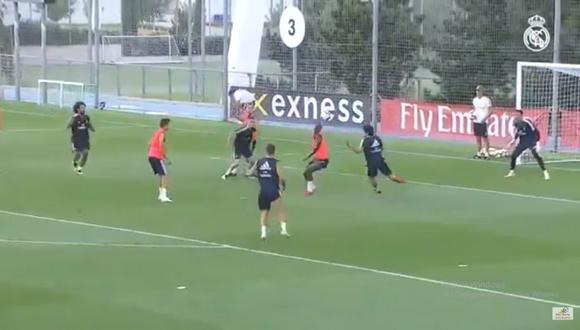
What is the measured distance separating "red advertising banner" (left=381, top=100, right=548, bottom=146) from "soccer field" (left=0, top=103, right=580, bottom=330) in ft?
9.24

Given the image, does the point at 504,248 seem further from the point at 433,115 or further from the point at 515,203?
the point at 433,115

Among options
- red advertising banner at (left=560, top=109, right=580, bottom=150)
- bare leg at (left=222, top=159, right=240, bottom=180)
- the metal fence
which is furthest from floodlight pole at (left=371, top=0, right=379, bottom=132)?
bare leg at (left=222, top=159, right=240, bottom=180)

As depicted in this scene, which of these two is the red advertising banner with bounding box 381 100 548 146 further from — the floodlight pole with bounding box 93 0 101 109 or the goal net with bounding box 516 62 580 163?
the floodlight pole with bounding box 93 0 101 109

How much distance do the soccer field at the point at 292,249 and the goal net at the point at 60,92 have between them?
18121 mm

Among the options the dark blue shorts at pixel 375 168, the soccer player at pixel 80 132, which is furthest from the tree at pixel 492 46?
the soccer player at pixel 80 132

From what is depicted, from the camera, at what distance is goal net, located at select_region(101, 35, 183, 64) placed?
173 ft

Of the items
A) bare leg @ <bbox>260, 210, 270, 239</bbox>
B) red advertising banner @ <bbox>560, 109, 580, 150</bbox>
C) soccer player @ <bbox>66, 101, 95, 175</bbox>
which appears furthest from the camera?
red advertising banner @ <bbox>560, 109, 580, 150</bbox>

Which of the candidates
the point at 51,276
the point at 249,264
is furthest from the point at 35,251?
the point at 249,264

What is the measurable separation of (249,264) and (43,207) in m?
7.39

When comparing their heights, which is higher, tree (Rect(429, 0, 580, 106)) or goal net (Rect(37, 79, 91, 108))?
tree (Rect(429, 0, 580, 106))

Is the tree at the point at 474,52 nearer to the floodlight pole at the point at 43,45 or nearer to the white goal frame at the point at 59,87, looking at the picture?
the white goal frame at the point at 59,87

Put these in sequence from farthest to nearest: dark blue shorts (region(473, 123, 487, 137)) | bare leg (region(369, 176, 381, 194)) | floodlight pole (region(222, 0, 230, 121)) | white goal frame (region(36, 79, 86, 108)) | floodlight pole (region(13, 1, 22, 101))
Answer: floodlight pole (region(13, 1, 22, 101)), white goal frame (region(36, 79, 86, 108)), floodlight pole (region(222, 0, 230, 121)), dark blue shorts (region(473, 123, 487, 137)), bare leg (region(369, 176, 381, 194))

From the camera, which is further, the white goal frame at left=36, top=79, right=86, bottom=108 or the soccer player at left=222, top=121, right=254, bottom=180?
the white goal frame at left=36, top=79, right=86, bottom=108

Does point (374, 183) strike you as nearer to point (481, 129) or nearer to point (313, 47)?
point (481, 129)
